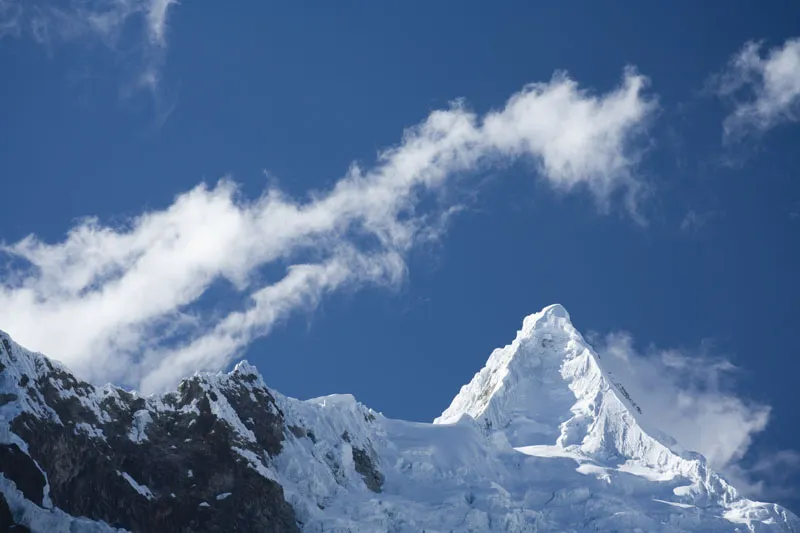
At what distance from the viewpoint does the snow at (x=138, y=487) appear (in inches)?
6235

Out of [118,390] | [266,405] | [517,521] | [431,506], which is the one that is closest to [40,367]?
[118,390]

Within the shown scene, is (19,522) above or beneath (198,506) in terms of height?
beneath

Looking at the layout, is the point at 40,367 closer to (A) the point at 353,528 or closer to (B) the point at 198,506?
(B) the point at 198,506

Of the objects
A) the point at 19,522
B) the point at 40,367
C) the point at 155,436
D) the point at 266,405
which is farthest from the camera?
the point at 266,405

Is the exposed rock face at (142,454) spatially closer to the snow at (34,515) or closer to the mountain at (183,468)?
the mountain at (183,468)

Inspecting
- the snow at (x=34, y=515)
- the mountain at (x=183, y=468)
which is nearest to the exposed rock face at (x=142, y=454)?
the mountain at (x=183, y=468)

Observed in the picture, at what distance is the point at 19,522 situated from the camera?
134 m

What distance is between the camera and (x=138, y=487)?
159m

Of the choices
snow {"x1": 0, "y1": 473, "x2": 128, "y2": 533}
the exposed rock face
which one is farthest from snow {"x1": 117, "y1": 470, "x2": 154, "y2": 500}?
snow {"x1": 0, "y1": 473, "x2": 128, "y2": 533}

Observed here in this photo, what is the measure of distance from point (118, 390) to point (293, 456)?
3308 cm

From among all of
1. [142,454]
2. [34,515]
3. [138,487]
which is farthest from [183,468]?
[34,515]

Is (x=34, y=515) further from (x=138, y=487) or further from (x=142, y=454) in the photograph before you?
(x=142, y=454)

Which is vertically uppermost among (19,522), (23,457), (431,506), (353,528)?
(431,506)

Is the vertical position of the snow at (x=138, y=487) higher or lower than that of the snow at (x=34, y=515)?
higher
